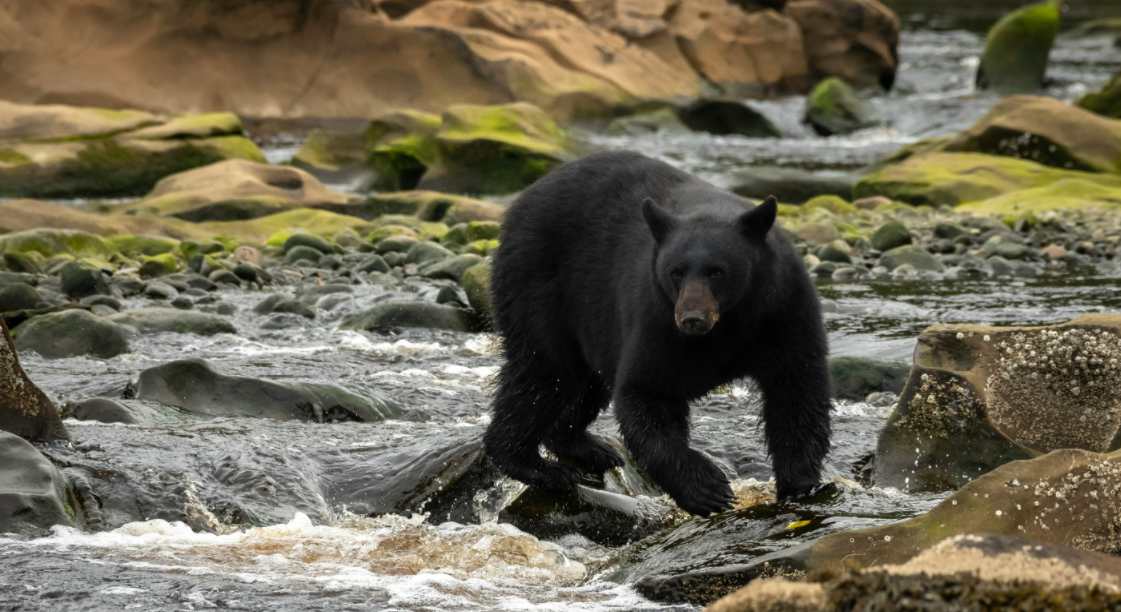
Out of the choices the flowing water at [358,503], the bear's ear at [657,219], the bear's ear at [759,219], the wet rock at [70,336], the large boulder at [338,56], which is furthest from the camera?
the large boulder at [338,56]

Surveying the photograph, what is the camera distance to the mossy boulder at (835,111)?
27875 mm

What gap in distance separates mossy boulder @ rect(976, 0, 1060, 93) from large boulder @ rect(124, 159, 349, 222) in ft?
57.4

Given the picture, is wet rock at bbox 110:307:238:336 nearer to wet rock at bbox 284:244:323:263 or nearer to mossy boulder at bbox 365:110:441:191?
wet rock at bbox 284:244:323:263

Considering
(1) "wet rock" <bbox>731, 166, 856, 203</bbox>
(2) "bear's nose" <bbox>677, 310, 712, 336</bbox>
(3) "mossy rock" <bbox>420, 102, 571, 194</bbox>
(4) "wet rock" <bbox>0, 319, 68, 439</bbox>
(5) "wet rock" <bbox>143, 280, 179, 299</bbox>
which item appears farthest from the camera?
(3) "mossy rock" <bbox>420, 102, 571, 194</bbox>

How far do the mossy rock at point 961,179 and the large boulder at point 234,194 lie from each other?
609 centimetres

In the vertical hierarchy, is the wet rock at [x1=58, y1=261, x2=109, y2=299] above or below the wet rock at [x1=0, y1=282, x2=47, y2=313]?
below

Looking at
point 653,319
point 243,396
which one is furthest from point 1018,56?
point 653,319

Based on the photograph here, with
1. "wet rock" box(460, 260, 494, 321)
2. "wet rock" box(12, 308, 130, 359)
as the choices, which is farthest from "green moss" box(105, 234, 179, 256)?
"wet rock" box(12, 308, 130, 359)

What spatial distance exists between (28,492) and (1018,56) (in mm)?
28338

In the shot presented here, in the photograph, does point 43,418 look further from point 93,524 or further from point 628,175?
point 628,175

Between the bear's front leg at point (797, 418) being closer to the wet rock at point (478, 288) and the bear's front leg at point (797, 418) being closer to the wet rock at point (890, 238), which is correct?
the wet rock at point (478, 288)

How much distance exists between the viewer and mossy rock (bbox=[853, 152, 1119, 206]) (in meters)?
18.1

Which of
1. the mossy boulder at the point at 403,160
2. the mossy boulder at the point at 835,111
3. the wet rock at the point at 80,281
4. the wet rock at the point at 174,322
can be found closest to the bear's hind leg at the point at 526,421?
the wet rock at the point at 174,322

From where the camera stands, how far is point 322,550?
631cm
